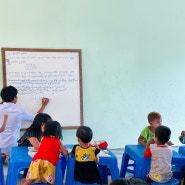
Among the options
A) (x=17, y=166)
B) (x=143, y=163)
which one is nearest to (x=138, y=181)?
(x=143, y=163)

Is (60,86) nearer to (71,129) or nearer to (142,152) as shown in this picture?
(71,129)

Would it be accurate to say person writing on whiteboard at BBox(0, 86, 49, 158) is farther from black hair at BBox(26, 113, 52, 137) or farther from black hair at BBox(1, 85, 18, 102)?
black hair at BBox(26, 113, 52, 137)

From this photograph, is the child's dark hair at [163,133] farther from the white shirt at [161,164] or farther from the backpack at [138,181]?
the backpack at [138,181]

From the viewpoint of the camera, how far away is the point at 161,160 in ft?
8.08

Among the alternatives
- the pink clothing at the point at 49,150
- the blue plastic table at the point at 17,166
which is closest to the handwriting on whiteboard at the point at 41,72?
the blue plastic table at the point at 17,166

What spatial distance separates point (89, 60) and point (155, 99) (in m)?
1.19

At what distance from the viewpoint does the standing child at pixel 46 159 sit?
7.46 feet

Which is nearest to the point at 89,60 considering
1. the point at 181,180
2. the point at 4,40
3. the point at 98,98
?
the point at 98,98

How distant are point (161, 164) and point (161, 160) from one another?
0.11 ft

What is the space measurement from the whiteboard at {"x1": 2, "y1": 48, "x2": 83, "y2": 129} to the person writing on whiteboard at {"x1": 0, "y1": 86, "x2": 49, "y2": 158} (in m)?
0.33

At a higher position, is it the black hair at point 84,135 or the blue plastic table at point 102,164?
the black hair at point 84,135

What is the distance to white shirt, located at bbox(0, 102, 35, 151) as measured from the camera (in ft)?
10.8

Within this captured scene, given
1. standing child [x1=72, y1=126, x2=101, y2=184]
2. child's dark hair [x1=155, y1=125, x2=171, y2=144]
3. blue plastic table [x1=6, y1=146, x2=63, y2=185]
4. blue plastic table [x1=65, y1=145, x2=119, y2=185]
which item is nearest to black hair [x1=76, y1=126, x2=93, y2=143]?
standing child [x1=72, y1=126, x2=101, y2=184]

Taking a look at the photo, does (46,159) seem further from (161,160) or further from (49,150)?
(161,160)
